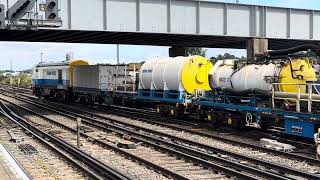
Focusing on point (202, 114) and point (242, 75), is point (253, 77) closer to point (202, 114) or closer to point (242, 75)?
point (242, 75)

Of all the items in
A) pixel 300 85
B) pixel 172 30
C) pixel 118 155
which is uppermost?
pixel 172 30

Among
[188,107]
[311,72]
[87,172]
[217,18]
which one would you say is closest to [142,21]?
[217,18]

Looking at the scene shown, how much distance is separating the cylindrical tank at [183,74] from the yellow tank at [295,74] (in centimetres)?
729

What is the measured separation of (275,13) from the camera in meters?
34.7

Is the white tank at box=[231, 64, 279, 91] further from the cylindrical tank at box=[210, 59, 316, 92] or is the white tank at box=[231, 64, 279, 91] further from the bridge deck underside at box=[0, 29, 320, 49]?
the bridge deck underside at box=[0, 29, 320, 49]

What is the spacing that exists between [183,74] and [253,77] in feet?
19.2

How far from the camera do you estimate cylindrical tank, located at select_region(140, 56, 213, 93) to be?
79.6 feet

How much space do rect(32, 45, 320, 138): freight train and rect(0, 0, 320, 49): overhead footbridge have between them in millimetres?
3304

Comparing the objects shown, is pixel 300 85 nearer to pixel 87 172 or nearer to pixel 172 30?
pixel 87 172

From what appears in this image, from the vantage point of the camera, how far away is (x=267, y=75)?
59.3 feet

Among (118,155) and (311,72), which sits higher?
(311,72)

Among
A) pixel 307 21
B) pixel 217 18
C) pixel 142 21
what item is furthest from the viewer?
pixel 307 21

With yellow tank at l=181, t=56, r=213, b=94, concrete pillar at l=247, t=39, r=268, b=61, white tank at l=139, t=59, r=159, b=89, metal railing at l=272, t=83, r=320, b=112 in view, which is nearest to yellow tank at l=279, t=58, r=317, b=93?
metal railing at l=272, t=83, r=320, b=112

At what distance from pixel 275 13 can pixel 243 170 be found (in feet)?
82.2
